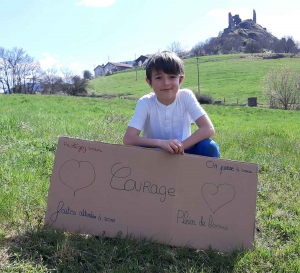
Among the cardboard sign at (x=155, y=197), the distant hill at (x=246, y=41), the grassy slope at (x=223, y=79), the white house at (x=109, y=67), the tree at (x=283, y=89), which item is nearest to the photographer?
the cardboard sign at (x=155, y=197)

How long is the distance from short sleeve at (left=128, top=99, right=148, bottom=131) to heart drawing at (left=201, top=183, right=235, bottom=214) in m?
0.75

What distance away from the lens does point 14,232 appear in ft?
7.57

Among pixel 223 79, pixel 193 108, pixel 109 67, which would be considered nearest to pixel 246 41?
pixel 109 67

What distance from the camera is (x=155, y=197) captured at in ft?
8.03

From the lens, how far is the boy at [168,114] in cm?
268

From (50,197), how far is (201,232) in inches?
43.7

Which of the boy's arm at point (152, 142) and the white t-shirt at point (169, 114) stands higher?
the white t-shirt at point (169, 114)

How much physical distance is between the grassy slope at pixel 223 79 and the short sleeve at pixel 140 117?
3461 cm

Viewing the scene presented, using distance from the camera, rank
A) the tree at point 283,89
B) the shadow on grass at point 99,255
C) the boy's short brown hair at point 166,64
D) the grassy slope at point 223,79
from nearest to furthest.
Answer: the shadow on grass at point 99,255 → the boy's short brown hair at point 166,64 → the tree at point 283,89 → the grassy slope at point 223,79

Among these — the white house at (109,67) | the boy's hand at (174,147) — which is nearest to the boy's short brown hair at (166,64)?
the boy's hand at (174,147)

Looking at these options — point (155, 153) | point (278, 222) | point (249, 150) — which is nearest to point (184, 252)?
point (155, 153)

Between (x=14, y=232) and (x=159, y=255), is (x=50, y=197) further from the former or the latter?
(x=159, y=255)

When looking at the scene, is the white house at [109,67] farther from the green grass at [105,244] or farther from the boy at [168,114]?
the boy at [168,114]

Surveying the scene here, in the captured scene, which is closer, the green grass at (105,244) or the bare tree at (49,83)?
the green grass at (105,244)
